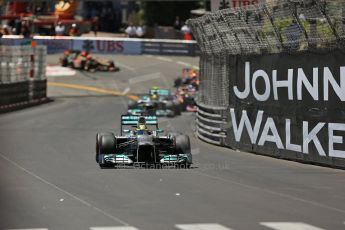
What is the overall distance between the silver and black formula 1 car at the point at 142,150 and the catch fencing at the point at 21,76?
1750cm

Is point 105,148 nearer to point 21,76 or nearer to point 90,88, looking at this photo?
point 21,76

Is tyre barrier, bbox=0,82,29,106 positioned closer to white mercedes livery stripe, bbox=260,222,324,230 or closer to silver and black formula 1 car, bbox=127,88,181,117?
silver and black formula 1 car, bbox=127,88,181,117

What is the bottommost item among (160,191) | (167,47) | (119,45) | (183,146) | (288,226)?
(160,191)

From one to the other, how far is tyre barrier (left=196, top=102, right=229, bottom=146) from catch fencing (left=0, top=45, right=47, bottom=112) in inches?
475

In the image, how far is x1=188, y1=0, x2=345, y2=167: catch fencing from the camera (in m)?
15.0

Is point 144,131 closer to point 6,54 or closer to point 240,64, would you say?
point 240,64

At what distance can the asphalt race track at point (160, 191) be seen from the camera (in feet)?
30.4

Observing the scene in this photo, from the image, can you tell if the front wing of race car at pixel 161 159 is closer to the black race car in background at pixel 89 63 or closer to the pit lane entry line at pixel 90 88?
the pit lane entry line at pixel 90 88

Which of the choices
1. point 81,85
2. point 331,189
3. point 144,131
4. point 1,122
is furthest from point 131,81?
point 331,189

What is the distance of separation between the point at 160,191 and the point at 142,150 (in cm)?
307

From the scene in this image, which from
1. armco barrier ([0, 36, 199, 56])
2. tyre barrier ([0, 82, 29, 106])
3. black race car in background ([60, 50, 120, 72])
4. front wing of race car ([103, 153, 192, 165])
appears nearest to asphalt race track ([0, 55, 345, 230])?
front wing of race car ([103, 153, 192, 165])

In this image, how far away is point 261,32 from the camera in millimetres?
17453

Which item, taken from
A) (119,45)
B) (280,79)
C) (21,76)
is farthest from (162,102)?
(119,45)

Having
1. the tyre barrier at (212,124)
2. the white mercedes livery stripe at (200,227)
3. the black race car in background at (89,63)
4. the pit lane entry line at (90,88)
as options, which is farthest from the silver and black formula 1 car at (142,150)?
the black race car in background at (89,63)
